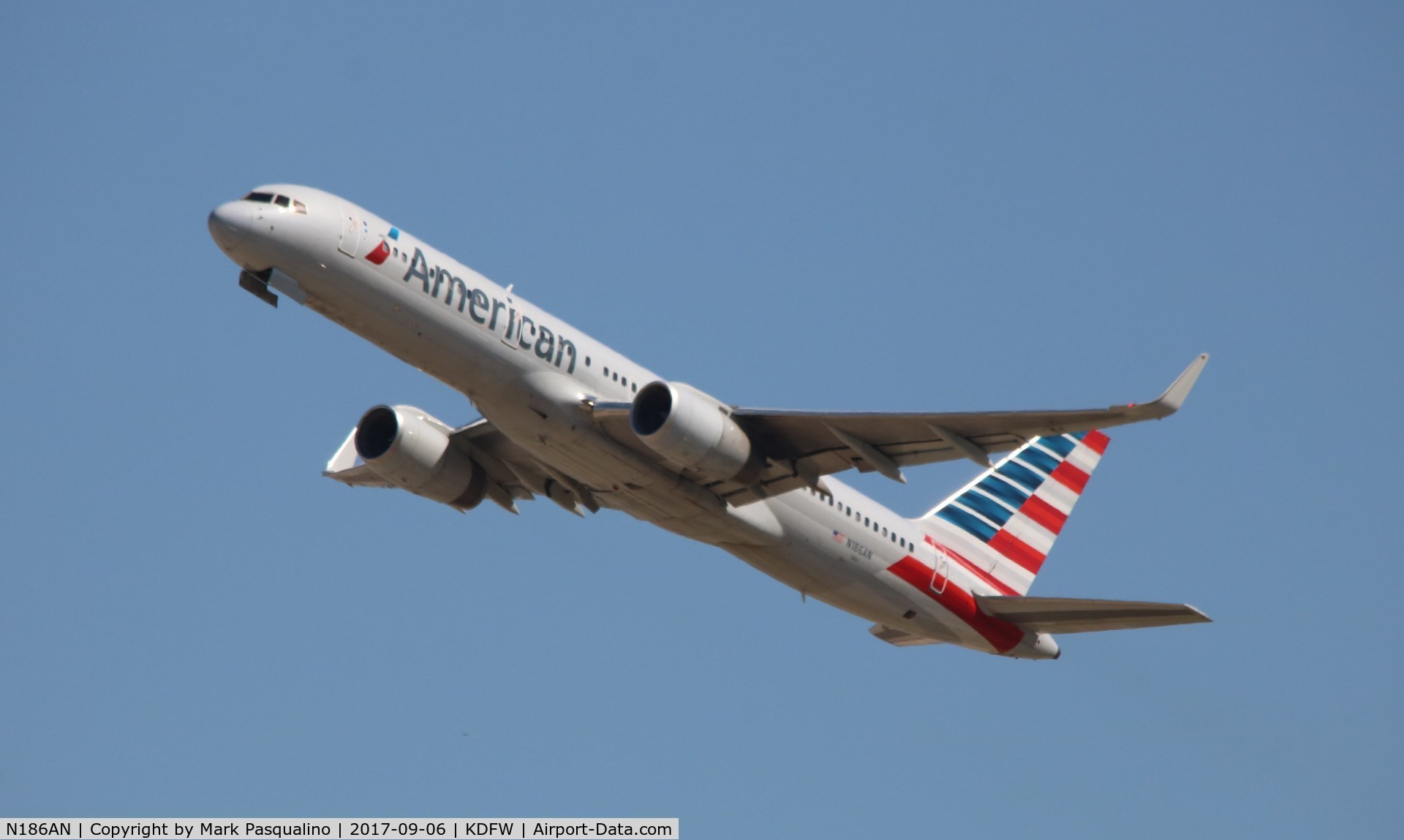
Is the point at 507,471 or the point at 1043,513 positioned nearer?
the point at 507,471

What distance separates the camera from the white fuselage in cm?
3191

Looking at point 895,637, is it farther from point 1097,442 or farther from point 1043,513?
point 1097,442

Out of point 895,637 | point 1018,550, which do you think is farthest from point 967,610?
point 1018,550

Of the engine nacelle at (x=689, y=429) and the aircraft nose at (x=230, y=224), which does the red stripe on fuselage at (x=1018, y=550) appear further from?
the aircraft nose at (x=230, y=224)

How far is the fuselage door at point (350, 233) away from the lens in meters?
31.9

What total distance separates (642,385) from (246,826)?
1201 centimetres

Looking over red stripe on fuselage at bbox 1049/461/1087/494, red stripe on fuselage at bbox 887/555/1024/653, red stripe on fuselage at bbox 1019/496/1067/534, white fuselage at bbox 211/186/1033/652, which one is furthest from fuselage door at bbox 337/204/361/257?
red stripe on fuselage at bbox 1049/461/1087/494

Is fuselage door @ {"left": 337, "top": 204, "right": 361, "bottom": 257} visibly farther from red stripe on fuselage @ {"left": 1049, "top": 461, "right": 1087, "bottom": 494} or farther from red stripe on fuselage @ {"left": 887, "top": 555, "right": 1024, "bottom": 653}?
red stripe on fuselage @ {"left": 1049, "top": 461, "right": 1087, "bottom": 494}

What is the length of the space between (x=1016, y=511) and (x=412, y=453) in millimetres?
16694

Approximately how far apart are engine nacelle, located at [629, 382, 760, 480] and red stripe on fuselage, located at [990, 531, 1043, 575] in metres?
12.2

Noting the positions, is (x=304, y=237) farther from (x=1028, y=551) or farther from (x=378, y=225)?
(x=1028, y=551)

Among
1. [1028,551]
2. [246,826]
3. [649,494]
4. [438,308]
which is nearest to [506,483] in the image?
[649,494]

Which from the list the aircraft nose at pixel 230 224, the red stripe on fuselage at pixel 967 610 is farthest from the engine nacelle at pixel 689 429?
the aircraft nose at pixel 230 224

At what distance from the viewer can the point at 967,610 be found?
130ft
